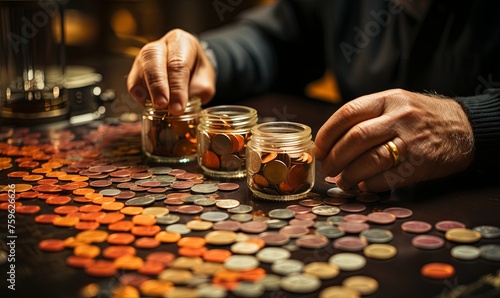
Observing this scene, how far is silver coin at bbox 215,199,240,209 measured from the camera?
1096mm

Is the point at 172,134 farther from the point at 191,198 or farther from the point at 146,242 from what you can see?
the point at 146,242

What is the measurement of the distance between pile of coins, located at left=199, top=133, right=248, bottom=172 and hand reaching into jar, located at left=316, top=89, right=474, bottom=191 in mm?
156

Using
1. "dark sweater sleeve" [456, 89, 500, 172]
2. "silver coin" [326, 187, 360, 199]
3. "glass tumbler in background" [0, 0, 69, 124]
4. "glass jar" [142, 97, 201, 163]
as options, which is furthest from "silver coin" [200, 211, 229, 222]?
"glass tumbler in background" [0, 0, 69, 124]

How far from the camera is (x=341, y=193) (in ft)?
3.78

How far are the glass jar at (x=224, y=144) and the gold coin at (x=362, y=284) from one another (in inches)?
17.6

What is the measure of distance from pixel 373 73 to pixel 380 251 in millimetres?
1024

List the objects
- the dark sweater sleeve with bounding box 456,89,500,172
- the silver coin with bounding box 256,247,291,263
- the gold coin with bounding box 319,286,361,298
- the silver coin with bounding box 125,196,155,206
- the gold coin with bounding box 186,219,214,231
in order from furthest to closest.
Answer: the dark sweater sleeve with bounding box 456,89,500,172 → the silver coin with bounding box 125,196,155,206 → the gold coin with bounding box 186,219,214,231 → the silver coin with bounding box 256,247,291,263 → the gold coin with bounding box 319,286,361,298

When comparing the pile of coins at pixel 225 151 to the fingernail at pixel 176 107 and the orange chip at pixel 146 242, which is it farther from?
the orange chip at pixel 146 242

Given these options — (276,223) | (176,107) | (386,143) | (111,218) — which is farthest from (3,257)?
(386,143)

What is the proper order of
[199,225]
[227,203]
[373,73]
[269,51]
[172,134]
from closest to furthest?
[199,225] < [227,203] < [172,134] < [373,73] < [269,51]

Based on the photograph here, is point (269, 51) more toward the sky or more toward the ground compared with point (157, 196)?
more toward the sky

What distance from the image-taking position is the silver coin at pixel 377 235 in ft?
3.13

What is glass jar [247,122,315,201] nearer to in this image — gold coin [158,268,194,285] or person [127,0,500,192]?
person [127,0,500,192]

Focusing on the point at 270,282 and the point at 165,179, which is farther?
the point at 165,179
